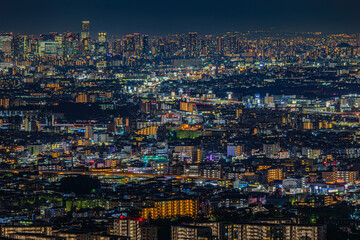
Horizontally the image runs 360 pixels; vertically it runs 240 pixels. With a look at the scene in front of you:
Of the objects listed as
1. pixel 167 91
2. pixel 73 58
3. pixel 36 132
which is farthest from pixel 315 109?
pixel 73 58

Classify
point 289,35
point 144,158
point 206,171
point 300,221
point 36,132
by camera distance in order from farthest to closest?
1. point 289,35
2. point 36,132
3. point 144,158
4. point 206,171
5. point 300,221

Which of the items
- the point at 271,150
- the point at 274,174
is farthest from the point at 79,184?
the point at 271,150

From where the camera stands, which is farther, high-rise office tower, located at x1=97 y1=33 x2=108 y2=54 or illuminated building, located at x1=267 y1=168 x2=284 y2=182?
high-rise office tower, located at x1=97 y1=33 x2=108 y2=54

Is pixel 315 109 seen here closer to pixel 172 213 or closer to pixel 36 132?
pixel 36 132

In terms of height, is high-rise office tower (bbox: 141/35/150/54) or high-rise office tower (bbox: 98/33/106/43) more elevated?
high-rise office tower (bbox: 98/33/106/43)

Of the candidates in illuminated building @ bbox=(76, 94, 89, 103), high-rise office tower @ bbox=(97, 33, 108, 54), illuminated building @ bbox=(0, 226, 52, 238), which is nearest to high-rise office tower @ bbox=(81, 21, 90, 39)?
high-rise office tower @ bbox=(97, 33, 108, 54)

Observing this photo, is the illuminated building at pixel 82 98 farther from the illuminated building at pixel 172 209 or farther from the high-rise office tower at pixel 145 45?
the illuminated building at pixel 172 209

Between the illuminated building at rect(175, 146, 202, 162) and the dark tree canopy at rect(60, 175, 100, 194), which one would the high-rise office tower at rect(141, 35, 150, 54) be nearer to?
the illuminated building at rect(175, 146, 202, 162)

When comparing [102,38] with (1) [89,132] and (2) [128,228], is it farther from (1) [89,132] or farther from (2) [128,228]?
(2) [128,228]
